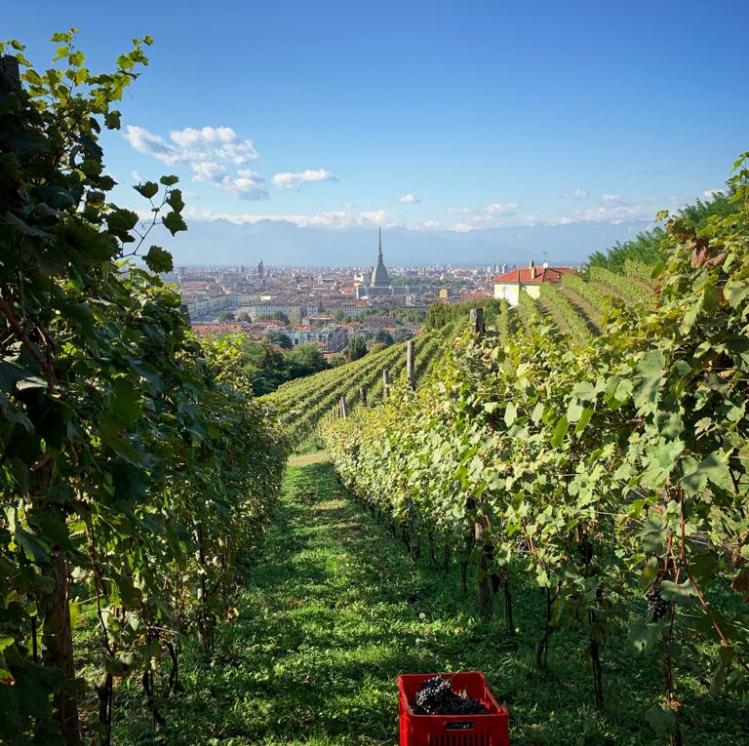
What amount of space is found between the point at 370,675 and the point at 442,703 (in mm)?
1876

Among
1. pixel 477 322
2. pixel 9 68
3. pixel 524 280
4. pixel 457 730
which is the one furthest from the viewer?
pixel 524 280

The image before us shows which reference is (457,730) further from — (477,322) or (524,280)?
(524,280)

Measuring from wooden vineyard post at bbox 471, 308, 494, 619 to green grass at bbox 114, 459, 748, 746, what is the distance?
0.76 ft

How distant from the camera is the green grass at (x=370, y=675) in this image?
142 inches

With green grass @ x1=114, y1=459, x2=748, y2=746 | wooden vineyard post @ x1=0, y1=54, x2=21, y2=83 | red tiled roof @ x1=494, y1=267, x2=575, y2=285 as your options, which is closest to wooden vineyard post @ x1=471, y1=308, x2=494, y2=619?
green grass @ x1=114, y1=459, x2=748, y2=746

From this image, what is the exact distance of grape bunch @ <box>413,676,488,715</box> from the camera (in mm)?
2719

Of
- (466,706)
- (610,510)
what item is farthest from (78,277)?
(610,510)

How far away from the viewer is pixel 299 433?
1216 inches

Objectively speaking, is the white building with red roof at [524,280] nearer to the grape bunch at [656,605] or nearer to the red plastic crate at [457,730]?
the grape bunch at [656,605]

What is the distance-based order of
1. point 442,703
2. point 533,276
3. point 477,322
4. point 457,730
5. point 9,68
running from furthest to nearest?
point 533,276, point 477,322, point 442,703, point 457,730, point 9,68

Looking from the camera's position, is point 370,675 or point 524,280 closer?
point 370,675

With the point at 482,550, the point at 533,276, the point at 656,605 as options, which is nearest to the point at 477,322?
the point at 482,550

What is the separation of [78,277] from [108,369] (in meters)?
0.32

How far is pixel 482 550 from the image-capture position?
554 centimetres
